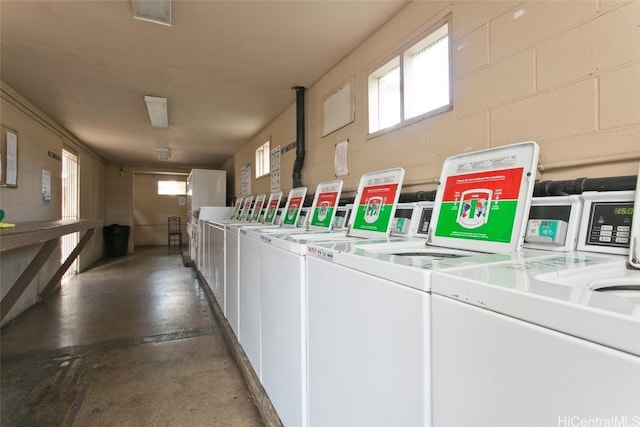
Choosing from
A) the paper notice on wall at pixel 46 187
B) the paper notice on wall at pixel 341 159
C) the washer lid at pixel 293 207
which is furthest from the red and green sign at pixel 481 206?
the paper notice on wall at pixel 46 187

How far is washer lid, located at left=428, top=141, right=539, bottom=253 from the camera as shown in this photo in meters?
1.09

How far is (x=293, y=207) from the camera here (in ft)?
10.00

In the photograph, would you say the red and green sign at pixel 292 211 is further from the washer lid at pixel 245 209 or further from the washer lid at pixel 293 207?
the washer lid at pixel 245 209

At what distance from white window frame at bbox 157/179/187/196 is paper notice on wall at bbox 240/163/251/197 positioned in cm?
457

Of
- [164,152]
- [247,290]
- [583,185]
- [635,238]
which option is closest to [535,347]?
[635,238]

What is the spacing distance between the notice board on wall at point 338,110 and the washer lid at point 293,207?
0.60m

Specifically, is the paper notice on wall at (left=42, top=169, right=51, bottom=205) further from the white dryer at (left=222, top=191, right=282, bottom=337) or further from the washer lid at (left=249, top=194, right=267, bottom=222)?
the white dryer at (left=222, top=191, right=282, bottom=337)

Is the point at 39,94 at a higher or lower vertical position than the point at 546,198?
higher

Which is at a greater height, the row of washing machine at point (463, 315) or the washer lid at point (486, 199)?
the washer lid at point (486, 199)

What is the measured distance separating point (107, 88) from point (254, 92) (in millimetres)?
1469

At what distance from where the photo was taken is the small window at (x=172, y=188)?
9711mm

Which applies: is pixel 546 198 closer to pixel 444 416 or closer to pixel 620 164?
pixel 620 164

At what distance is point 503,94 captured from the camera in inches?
55.1

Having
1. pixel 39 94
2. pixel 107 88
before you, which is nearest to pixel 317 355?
pixel 107 88
